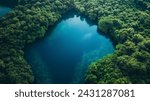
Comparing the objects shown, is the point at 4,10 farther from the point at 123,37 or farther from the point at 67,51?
the point at 123,37

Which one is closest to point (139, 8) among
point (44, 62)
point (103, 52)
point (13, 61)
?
point (103, 52)

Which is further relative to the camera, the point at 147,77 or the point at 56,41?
the point at 56,41

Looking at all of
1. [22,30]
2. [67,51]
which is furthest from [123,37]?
[22,30]

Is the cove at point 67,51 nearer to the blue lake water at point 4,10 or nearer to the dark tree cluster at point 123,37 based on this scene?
the dark tree cluster at point 123,37

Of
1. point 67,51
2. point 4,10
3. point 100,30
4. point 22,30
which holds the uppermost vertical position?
point 4,10

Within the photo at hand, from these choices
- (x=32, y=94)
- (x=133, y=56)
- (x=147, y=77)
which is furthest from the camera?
(x=133, y=56)

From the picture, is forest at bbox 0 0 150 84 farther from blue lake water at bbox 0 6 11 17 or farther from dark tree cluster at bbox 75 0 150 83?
blue lake water at bbox 0 6 11 17

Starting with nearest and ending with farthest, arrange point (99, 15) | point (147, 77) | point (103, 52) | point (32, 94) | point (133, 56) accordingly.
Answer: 1. point (32, 94)
2. point (147, 77)
3. point (133, 56)
4. point (103, 52)
5. point (99, 15)

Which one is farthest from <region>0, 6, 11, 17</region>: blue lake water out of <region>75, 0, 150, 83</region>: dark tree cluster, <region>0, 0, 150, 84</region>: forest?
<region>75, 0, 150, 83</region>: dark tree cluster

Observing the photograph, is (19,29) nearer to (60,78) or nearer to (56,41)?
(56,41)
